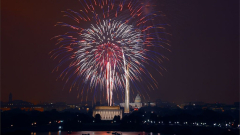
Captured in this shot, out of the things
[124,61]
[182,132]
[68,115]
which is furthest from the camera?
[68,115]

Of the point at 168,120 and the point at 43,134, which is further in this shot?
the point at 168,120

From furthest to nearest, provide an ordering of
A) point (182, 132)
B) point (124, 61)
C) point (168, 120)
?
point (168, 120)
point (182, 132)
point (124, 61)

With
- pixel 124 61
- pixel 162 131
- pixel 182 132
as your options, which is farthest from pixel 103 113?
pixel 124 61

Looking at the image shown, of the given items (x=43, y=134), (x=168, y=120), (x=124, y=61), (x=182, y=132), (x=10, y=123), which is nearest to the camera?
(x=124, y=61)

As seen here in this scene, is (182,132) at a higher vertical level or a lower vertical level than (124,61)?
lower

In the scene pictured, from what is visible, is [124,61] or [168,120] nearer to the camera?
[124,61]

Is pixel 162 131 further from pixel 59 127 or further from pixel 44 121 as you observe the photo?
pixel 44 121

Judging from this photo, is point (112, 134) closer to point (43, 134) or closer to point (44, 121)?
point (43, 134)

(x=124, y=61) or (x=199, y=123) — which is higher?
(x=124, y=61)

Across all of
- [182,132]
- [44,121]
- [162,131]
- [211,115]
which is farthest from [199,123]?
[44,121]
